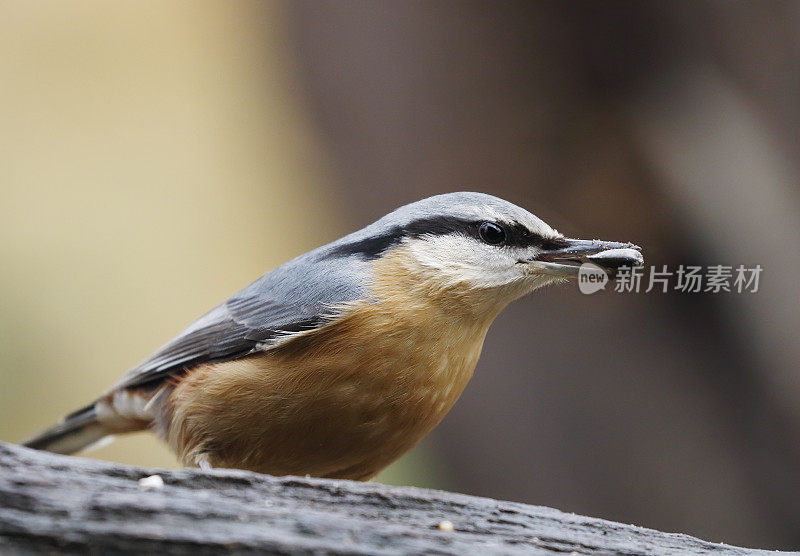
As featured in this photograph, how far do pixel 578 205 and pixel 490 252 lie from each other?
5.88 ft

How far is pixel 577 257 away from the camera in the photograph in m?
2.98

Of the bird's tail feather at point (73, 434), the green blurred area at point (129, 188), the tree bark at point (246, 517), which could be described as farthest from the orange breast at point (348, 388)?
the green blurred area at point (129, 188)

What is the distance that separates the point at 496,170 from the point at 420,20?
104 cm

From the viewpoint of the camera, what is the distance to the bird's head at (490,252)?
2.94 m

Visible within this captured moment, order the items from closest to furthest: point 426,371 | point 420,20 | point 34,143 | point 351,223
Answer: point 426,371, point 420,20, point 351,223, point 34,143

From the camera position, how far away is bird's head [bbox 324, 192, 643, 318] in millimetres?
2939

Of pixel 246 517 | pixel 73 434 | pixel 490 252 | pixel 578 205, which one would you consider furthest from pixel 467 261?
pixel 73 434

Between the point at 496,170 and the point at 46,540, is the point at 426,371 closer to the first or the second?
the point at 46,540

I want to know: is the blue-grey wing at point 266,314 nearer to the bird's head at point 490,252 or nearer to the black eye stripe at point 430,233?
the black eye stripe at point 430,233

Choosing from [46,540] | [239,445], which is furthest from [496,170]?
[46,540]

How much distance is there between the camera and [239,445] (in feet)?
9.66

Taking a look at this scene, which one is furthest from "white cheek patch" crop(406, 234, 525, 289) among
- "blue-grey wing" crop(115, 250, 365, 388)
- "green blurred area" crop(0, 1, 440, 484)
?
"green blurred area" crop(0, 1, 440, 484)

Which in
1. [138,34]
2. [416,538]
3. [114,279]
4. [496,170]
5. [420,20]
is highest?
[138,34]

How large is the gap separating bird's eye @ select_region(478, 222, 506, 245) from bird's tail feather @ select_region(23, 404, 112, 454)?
6.62ft
